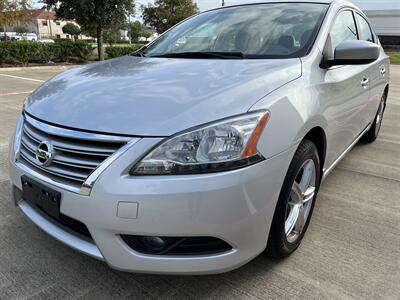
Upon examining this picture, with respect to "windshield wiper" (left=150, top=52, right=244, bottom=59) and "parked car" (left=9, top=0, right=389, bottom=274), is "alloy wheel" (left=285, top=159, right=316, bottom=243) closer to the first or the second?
"parked car" (left=9, top=0, right=389, bottom=274)

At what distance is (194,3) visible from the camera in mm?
30500

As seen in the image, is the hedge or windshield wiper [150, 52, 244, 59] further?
the hedge

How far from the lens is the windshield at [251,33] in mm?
2691

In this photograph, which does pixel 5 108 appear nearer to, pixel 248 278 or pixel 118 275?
pixel 118 275

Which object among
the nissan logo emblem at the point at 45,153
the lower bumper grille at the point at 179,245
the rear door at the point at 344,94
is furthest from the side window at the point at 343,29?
the nissan logo emblem at the point at 45,153

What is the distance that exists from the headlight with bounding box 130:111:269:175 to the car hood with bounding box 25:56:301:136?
0.18ft

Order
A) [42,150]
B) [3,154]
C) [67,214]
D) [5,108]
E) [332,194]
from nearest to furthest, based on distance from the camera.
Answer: [67,214] → [42,150] → [332,194] → [3,154] → [5,108]

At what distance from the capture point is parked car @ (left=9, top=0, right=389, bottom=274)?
1.73m

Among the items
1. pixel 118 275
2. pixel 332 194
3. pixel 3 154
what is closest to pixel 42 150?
pixel 118 275

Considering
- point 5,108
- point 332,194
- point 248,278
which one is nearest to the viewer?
point 248,278

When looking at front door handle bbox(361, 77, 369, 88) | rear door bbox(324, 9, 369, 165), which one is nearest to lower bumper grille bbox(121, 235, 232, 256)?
rear door bbox(324, 9, 369, 165)

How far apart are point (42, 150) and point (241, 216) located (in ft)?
3.44

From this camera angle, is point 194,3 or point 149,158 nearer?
point 149,158

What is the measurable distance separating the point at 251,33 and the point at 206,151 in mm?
1504
